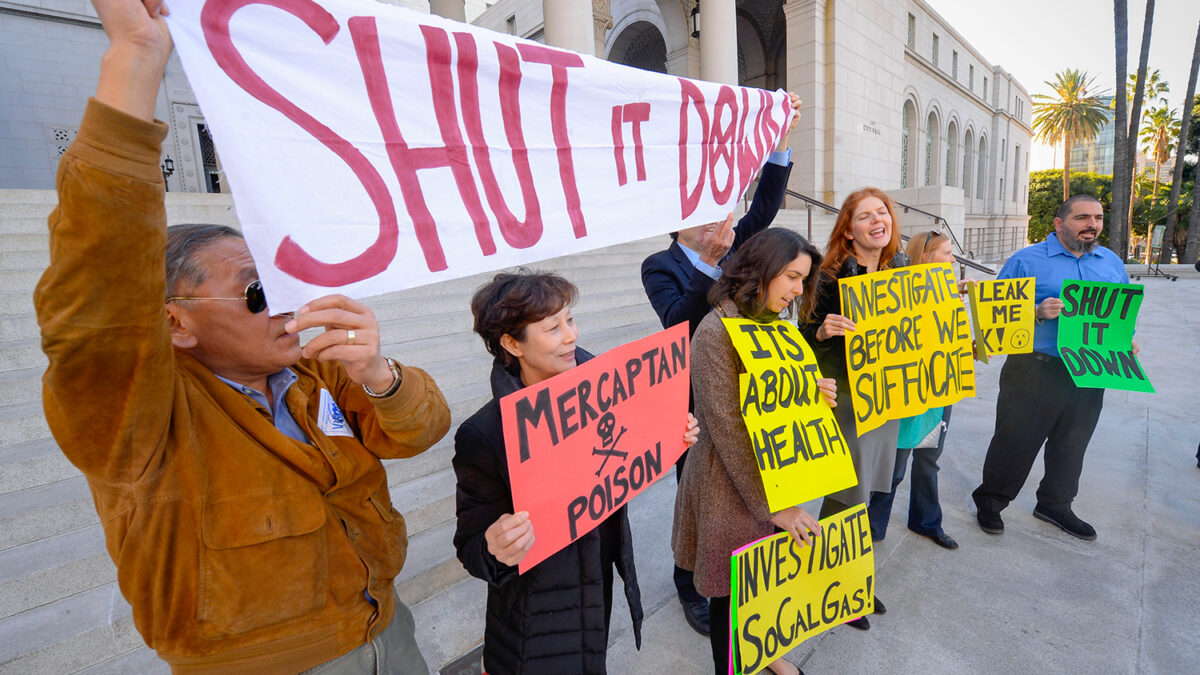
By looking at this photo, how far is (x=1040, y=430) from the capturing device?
3080 mm

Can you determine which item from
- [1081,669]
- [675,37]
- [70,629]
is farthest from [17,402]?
[675,37]

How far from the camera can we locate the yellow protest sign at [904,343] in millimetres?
2316

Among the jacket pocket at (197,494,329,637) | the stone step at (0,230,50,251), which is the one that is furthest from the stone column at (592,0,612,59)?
the jacket pocket at (197,494,329,637)

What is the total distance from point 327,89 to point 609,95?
92 centimetres

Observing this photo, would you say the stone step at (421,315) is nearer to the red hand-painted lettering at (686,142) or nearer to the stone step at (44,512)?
the stone step at (44,512)

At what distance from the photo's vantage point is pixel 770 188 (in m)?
2.54

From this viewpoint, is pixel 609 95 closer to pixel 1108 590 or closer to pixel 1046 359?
pixel 1046 359

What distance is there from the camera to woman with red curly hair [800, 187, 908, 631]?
246 cm

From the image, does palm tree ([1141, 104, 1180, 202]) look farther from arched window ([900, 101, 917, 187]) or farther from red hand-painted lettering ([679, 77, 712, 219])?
red hand-painted lettering ([679, 77, 712, 219])

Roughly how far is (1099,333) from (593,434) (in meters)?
3.19

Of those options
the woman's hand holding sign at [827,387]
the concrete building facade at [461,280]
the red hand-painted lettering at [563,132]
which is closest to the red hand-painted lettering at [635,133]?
the red hand-painted lettering at [563,132]

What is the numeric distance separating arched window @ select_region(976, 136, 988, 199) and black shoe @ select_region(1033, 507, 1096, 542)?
3306 cm

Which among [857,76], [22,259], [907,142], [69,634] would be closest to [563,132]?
[69,634]

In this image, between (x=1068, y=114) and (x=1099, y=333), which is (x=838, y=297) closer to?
(x=1099, y=333)
